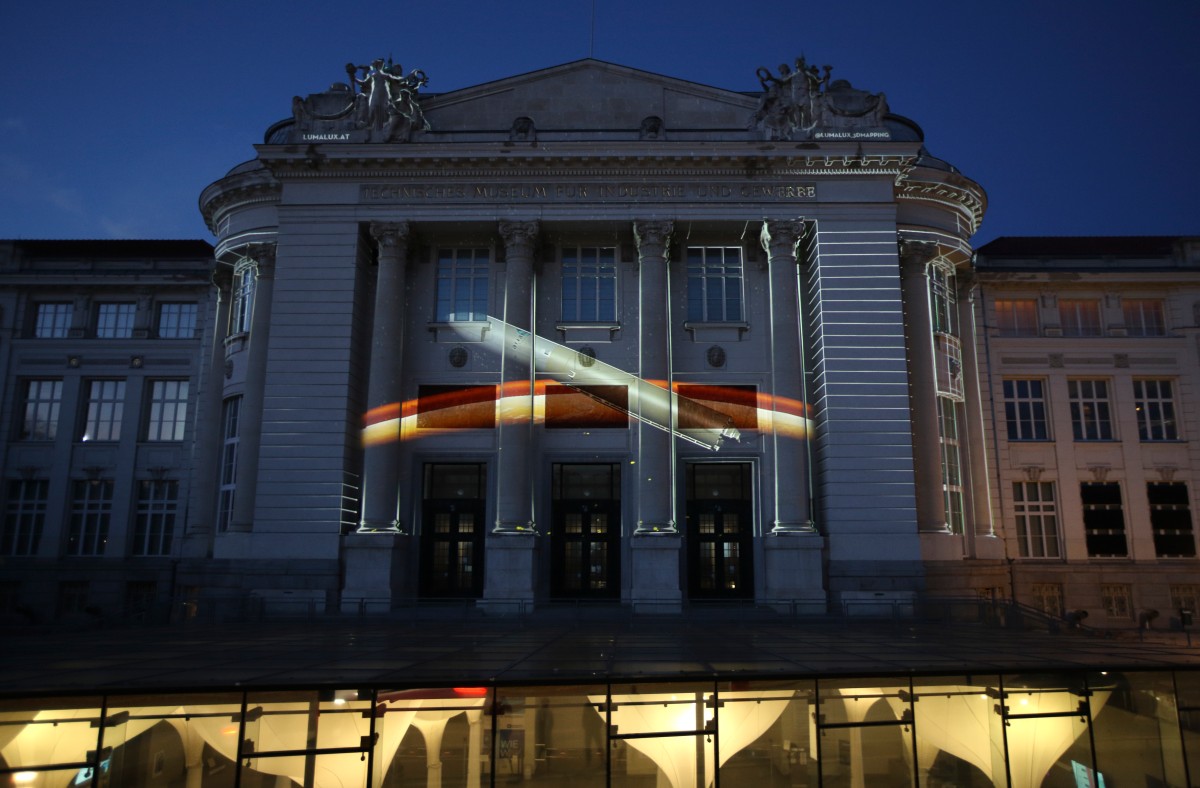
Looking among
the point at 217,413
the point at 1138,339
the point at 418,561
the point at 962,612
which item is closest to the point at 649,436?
the point at 418,561

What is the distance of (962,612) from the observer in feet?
87.6

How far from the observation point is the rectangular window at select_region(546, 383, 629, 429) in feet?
101

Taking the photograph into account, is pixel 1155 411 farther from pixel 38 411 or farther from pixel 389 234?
pixel 38 411

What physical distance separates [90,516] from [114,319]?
9117 millimetres

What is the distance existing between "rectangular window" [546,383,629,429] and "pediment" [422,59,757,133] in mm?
10196

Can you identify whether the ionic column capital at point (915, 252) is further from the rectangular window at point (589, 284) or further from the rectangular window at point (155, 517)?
the rectangular window at point (155, 517)

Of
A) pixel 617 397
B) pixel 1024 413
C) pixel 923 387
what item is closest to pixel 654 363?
pixel 617 397

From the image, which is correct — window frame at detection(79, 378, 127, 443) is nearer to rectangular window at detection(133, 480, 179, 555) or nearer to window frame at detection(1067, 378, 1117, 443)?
rectangular window at detection(133, 480, 179, 555)

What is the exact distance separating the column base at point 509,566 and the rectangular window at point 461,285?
8.49 meters

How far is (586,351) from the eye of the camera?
1221 inches

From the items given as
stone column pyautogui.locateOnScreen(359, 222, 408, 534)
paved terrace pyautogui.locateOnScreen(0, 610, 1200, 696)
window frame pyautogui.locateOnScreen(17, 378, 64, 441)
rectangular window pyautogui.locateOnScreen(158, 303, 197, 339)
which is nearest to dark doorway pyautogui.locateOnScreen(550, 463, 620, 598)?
stone column pyautogui.locateOnScreen(359, 222, 408, 534)

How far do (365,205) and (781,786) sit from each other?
1044 inches

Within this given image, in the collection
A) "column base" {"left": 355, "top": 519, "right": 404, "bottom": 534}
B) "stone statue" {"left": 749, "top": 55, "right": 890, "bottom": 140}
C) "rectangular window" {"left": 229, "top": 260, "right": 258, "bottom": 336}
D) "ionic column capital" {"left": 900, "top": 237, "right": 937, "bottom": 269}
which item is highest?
"stone statue" {"left": 749, "top": 55, "right": 890, "bottom": 140}

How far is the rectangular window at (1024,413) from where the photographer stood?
3722cm
